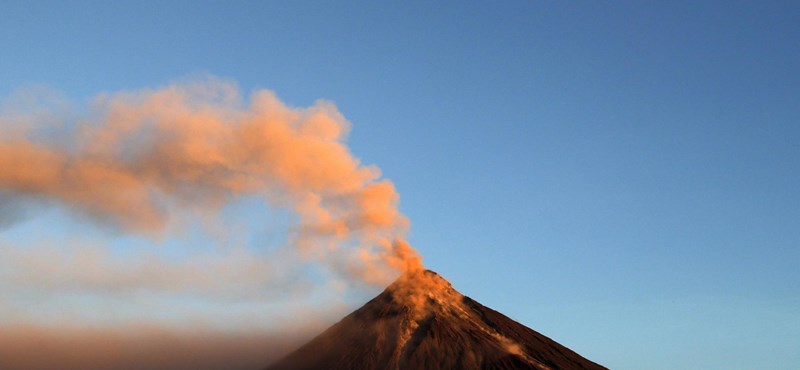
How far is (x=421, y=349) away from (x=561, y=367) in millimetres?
29349

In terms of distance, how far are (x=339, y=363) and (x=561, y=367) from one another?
4592cm

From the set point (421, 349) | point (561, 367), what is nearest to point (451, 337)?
point (421, 349)

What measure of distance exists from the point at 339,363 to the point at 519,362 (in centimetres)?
3715

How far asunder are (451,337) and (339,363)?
78.3 ft

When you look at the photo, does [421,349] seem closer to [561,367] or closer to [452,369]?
[452,369]

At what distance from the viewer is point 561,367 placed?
19825 centimetres

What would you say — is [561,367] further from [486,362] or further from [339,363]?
[339,363]

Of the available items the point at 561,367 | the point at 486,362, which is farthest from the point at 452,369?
the point at 561,367

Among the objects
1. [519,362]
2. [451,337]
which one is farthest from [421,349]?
[519,362]

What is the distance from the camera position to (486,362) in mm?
192000

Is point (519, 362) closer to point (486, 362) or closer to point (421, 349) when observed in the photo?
point (486, 362)

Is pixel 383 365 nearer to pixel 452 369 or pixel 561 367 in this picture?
pixel 452 369

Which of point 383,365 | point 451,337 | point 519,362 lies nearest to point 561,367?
point 519,362

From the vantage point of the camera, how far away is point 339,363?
654 feet
